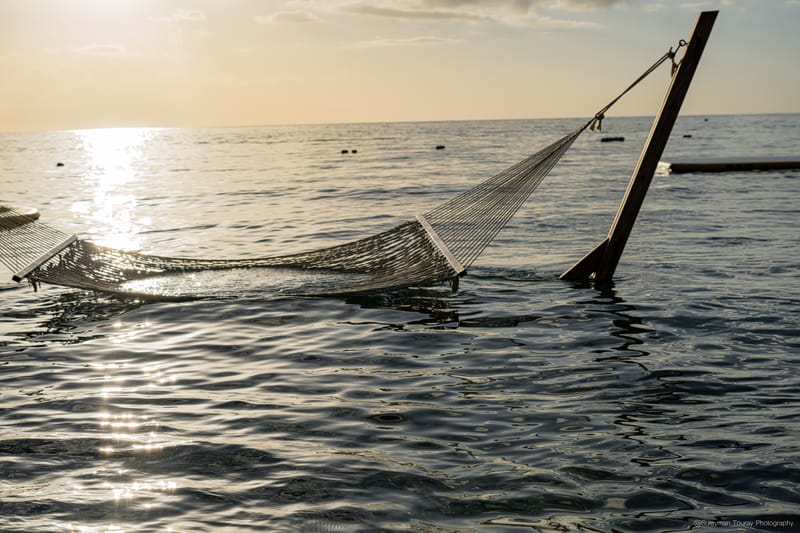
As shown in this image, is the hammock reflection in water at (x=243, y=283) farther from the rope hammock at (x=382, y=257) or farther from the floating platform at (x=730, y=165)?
the floating platform at (x=730, y=165)

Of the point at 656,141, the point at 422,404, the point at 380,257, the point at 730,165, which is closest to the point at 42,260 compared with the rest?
the point at 380,257

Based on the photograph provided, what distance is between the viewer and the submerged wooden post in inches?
343

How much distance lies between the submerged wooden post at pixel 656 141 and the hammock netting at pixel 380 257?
91 centimetres

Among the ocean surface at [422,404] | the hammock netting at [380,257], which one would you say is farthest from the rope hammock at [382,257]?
the ocean surface at [422,404]

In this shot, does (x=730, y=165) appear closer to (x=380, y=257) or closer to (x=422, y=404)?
(x=380, y=257)

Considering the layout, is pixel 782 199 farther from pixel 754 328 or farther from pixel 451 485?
pixel 451 485

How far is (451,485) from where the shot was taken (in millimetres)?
4457

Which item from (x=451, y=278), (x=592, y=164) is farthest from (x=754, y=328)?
(x=592, y=164)

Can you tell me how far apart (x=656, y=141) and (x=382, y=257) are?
141 inches

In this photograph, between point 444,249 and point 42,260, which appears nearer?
point 444,249

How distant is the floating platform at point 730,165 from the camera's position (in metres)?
29.3

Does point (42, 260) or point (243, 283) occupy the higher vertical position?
point (42, 260)

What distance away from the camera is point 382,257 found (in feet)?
32.4

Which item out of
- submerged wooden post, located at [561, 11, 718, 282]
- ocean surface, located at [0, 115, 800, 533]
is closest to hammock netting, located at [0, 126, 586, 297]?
ocean surface, located at [0, 115, 800, 533]
